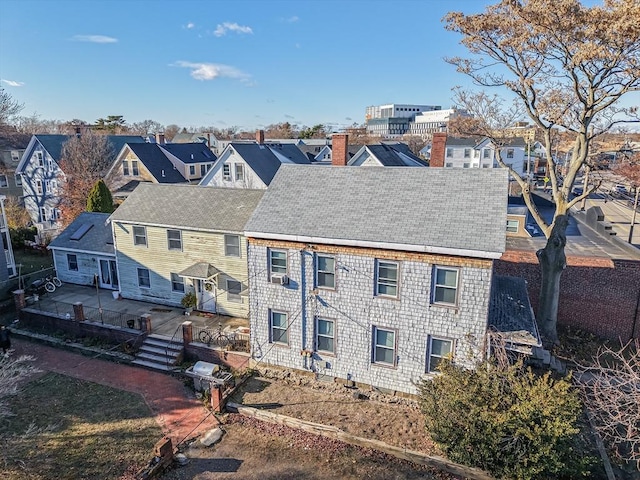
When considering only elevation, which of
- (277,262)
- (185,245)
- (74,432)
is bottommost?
(74,432)

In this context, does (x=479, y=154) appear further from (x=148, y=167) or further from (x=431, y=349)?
(x=431, y=349)

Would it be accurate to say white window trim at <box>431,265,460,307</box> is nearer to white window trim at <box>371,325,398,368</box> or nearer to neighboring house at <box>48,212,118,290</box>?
white window trim at <box>371,325,398,368</box>

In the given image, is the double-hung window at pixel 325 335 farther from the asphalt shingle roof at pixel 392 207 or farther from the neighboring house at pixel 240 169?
the neighboring house at pixel 240 169

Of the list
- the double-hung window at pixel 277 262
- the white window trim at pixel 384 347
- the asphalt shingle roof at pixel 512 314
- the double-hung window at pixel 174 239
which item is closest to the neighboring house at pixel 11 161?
the double-hung window at pixel 174 239

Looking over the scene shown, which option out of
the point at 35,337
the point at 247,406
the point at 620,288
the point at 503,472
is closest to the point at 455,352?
the point at 503,472

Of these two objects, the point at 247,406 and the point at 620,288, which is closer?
the point at 247,406

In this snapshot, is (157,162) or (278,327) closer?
(278,327)

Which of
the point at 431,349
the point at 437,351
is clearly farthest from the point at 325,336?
the point at 437,351

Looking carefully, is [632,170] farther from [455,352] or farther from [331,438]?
[331,438]
